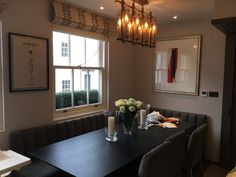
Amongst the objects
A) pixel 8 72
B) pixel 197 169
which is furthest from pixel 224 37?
pixel 8 72

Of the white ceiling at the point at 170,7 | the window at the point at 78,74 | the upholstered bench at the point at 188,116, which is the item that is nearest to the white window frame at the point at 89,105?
the window at the point at 78,74

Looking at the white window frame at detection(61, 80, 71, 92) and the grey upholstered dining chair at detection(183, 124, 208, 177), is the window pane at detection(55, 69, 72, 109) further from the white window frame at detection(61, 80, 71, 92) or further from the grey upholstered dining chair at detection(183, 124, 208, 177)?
the grey upholstered dining chair at detection(183, 124, 208, 177)

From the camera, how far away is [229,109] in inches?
132

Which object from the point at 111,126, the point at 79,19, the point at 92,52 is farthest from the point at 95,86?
the point at 111,126

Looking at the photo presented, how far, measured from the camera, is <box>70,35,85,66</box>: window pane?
130 inches

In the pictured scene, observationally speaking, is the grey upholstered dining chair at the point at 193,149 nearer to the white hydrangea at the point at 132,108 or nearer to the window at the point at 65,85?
the white hydrangea at the point at 132,108

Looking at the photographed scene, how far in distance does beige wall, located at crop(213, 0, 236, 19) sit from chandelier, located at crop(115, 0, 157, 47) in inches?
28.2

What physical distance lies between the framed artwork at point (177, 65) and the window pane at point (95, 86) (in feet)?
3.90

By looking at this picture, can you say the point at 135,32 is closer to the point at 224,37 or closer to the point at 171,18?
the point at 171,18

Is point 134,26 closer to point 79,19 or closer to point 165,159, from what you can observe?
point 79,19

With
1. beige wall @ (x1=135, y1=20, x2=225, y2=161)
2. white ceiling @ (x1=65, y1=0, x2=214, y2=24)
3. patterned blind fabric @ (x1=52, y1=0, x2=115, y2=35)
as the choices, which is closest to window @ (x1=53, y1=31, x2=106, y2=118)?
patterned blind fabric @ (x1=52, y1=0, x2=115, y2=35)

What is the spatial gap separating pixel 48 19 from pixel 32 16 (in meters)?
0.23

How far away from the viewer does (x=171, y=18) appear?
11.8 feet

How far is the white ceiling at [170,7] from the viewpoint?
110 inches
